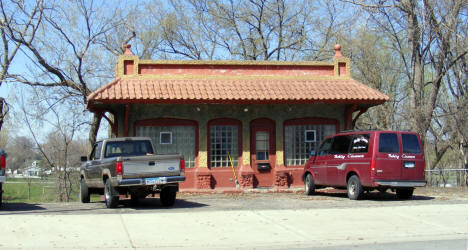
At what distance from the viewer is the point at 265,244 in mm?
9086

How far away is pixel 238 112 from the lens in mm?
19891

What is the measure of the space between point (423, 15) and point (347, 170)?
11.4 m

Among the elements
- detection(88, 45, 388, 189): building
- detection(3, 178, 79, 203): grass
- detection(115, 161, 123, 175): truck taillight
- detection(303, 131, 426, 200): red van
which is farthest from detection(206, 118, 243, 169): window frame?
detection(3, 178, 79, 203): grass

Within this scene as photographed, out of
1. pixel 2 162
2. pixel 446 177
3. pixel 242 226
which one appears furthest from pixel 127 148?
pixel 446 177

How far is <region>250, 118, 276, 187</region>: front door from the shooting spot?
65.3 ft

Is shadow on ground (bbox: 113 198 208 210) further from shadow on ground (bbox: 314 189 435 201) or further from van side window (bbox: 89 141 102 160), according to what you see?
shadow on ground (bbox: 314 189 435 201)

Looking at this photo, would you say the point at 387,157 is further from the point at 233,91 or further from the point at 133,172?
the point at 133,172

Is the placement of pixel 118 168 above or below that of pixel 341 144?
below

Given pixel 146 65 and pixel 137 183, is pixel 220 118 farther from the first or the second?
pixel 137 183

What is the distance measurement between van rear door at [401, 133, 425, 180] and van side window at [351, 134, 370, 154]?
38.5 inches

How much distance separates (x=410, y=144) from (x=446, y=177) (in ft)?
39.6

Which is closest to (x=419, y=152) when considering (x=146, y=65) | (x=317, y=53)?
(x=146, y=65)

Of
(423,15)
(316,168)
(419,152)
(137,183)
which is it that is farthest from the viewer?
(423,15)

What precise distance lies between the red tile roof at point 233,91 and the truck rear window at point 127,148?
118 inches
